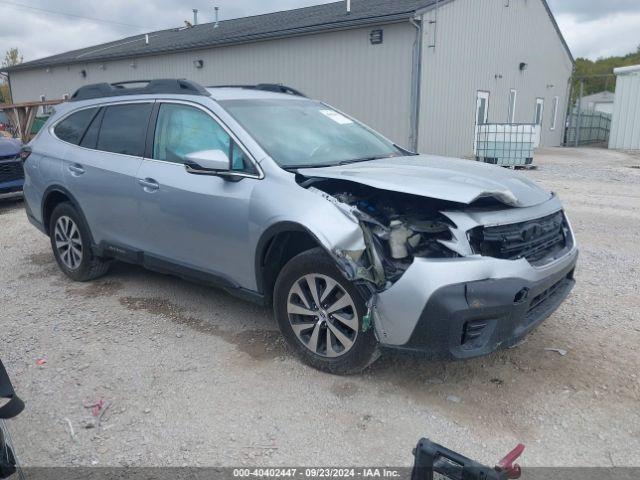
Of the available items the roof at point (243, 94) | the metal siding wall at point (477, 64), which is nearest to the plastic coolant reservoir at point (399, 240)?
the roof at point (243, 94)

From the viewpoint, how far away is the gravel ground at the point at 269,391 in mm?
2805

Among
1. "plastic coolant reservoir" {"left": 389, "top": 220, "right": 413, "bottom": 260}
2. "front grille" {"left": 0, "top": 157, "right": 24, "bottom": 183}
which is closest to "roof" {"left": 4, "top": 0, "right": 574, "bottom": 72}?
"front grille" {"left": 0, "top": 157, "right": 24, "bottom": 183}

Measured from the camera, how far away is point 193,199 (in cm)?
395

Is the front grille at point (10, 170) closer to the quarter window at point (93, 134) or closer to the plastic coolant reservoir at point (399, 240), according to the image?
the quarter window at point (93, 134)

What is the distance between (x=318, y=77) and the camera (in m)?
16.8

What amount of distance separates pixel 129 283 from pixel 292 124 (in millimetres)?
2389

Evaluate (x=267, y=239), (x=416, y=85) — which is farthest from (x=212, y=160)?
(x=416, y=85)

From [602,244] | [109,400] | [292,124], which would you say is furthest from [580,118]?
[109,400]

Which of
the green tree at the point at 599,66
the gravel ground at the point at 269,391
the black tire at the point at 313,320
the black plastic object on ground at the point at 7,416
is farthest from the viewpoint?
the green tree at the point at 599,66

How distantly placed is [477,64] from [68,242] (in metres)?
15.6

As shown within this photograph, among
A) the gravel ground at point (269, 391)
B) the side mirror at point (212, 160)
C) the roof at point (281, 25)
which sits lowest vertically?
the gravel ground at point (269, 391)

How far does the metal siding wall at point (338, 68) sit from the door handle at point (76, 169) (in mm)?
11255

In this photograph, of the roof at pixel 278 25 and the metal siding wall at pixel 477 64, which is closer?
the roof at pixel 278 25

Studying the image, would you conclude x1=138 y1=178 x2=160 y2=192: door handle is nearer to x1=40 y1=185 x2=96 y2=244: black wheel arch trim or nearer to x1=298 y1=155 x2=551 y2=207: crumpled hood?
x1=40 y1=185 x2=96 y2=244: black wheel arch trim
